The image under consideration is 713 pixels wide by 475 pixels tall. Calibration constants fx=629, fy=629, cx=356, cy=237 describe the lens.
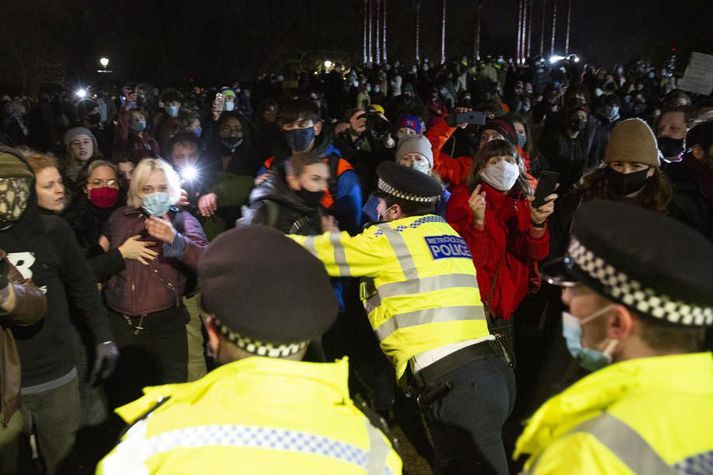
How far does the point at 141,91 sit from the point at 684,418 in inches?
657

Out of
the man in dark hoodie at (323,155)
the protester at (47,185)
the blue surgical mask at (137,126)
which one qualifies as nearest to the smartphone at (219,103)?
the blue surgical mask at (137,126)

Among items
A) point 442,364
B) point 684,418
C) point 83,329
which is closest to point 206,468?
point 684,418

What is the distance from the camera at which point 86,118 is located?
11.3 m

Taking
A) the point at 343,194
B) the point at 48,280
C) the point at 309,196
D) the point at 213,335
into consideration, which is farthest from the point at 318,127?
the point at 213,335

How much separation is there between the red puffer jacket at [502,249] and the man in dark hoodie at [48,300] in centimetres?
249

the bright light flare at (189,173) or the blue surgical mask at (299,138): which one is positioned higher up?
the blue surgical mask at (299,138)

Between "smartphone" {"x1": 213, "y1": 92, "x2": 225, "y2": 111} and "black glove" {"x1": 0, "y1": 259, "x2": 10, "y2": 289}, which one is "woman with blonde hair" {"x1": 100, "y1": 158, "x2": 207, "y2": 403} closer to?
"black glove" {"x1": 0, "y1": 259, "x2": 10, "y2": 289}

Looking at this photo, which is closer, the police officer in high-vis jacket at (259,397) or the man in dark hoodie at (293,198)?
the police officer in high-vis jacket at (259,397)

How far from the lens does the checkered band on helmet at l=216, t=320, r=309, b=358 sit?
1.81m

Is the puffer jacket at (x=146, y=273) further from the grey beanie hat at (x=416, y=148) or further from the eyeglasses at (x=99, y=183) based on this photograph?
the grey beanie hat at (x=416, y=148)

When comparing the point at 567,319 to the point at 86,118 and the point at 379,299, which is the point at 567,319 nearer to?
the point at 379,299

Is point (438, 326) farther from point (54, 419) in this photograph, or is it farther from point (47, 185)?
point (47, 185)

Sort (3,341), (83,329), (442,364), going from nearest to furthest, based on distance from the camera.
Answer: (3,341)
(442,364)
(83,329)

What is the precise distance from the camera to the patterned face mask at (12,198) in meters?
3.25
